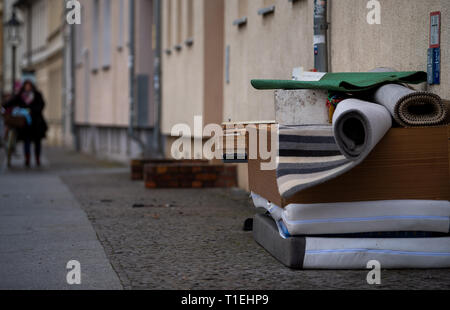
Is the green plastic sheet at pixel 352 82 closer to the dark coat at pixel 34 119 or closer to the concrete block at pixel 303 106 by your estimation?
the concrete block at pixel 303 106

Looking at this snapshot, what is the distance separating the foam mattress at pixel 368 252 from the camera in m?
6.15

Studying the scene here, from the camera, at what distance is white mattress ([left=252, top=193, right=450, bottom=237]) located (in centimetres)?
614

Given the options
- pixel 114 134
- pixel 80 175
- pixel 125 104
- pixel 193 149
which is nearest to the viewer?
pixel 193 149

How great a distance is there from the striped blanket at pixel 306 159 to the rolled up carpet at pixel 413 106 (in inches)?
16.9

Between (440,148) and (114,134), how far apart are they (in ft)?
66.7

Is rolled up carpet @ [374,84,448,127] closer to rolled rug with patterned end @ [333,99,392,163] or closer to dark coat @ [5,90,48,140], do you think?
rolled rug with patterned end @ [333,99,392,163]

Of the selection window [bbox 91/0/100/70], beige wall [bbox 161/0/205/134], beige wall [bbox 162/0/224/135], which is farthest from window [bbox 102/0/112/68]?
beige wall [bbox 162/0/224/135]

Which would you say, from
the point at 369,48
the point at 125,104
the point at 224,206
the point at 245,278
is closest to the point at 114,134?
the point at 125,104

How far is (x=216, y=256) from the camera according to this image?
22.7ft

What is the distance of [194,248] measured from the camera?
7355 millimetres
